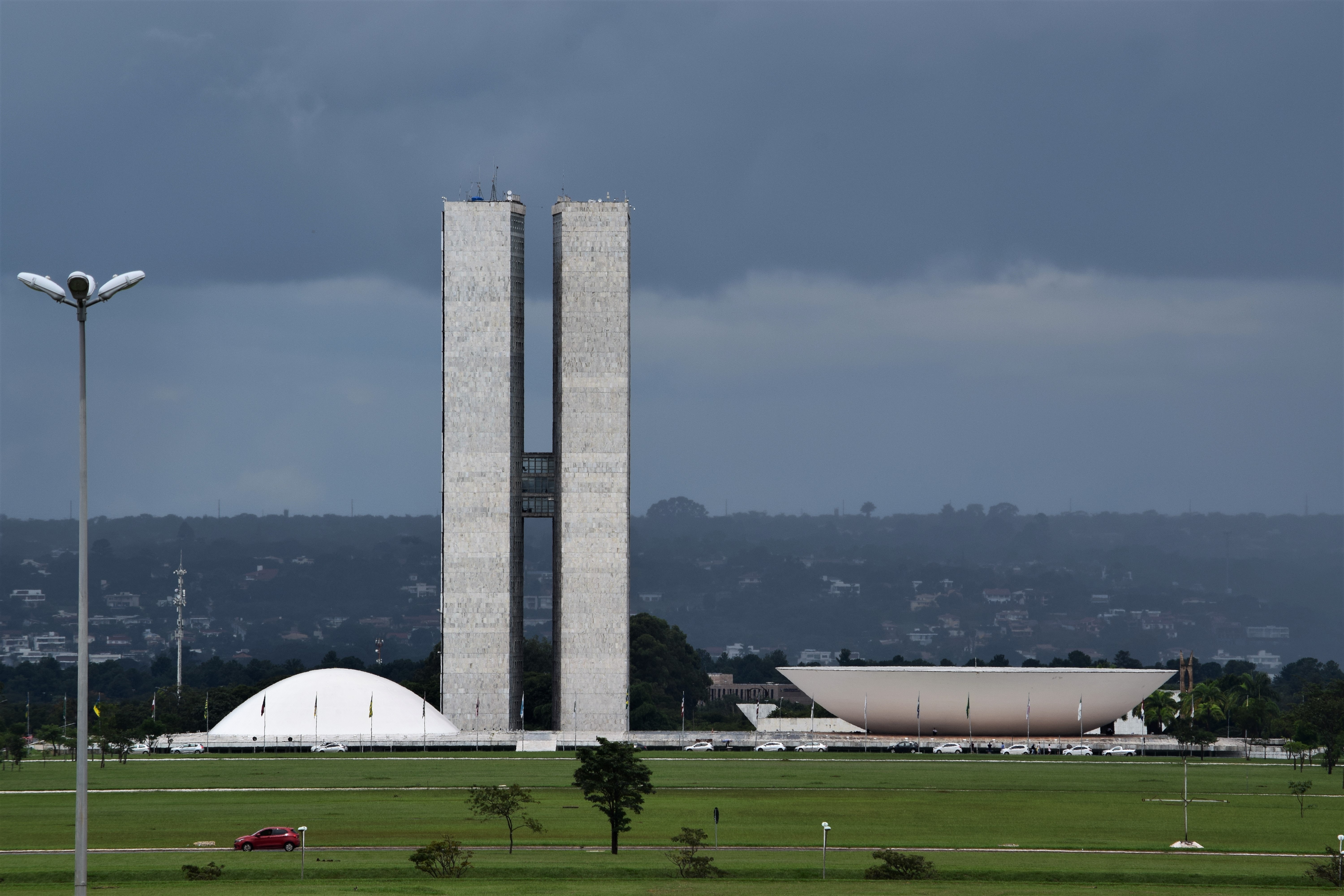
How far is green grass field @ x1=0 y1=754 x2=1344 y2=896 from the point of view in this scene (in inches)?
1750

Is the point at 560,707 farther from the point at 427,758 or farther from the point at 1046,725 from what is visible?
the point at 1046,725

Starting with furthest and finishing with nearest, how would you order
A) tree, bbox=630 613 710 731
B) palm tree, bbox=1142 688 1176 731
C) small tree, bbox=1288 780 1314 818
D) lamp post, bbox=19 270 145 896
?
tree, bbox=630 613 710 731
palm tree, bbox=1142 688 1176 731
small tree, bbox=1288 780 1314 818
lamp post, bbox=19 270 145 896

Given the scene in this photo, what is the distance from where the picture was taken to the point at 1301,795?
6359 cm

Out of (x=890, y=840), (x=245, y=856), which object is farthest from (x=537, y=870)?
(x=890, y=840)

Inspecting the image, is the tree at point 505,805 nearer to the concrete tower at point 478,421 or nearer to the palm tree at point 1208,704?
the concrete tower at point 478,421

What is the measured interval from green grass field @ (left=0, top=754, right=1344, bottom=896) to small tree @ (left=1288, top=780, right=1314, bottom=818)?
41 cm

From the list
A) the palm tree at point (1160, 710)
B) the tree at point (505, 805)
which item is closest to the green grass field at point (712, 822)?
the tree at point (505, 805)

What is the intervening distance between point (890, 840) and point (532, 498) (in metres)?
67.9

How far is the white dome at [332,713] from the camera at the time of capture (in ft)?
350

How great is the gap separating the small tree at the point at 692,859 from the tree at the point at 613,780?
197 centimetres

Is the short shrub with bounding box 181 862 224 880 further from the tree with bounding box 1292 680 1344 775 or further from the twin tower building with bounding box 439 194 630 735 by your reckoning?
the twin tower building with bounding box 439 194 630 735

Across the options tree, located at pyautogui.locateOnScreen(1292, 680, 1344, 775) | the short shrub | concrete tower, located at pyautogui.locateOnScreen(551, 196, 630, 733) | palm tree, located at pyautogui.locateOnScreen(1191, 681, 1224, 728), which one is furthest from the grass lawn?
palm tree, located at pyautogui.locateOnScreen(1191, 681, 1224, 728)

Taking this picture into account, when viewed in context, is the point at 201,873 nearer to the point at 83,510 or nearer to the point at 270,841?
the point at 270,841

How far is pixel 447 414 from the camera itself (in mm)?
114312
